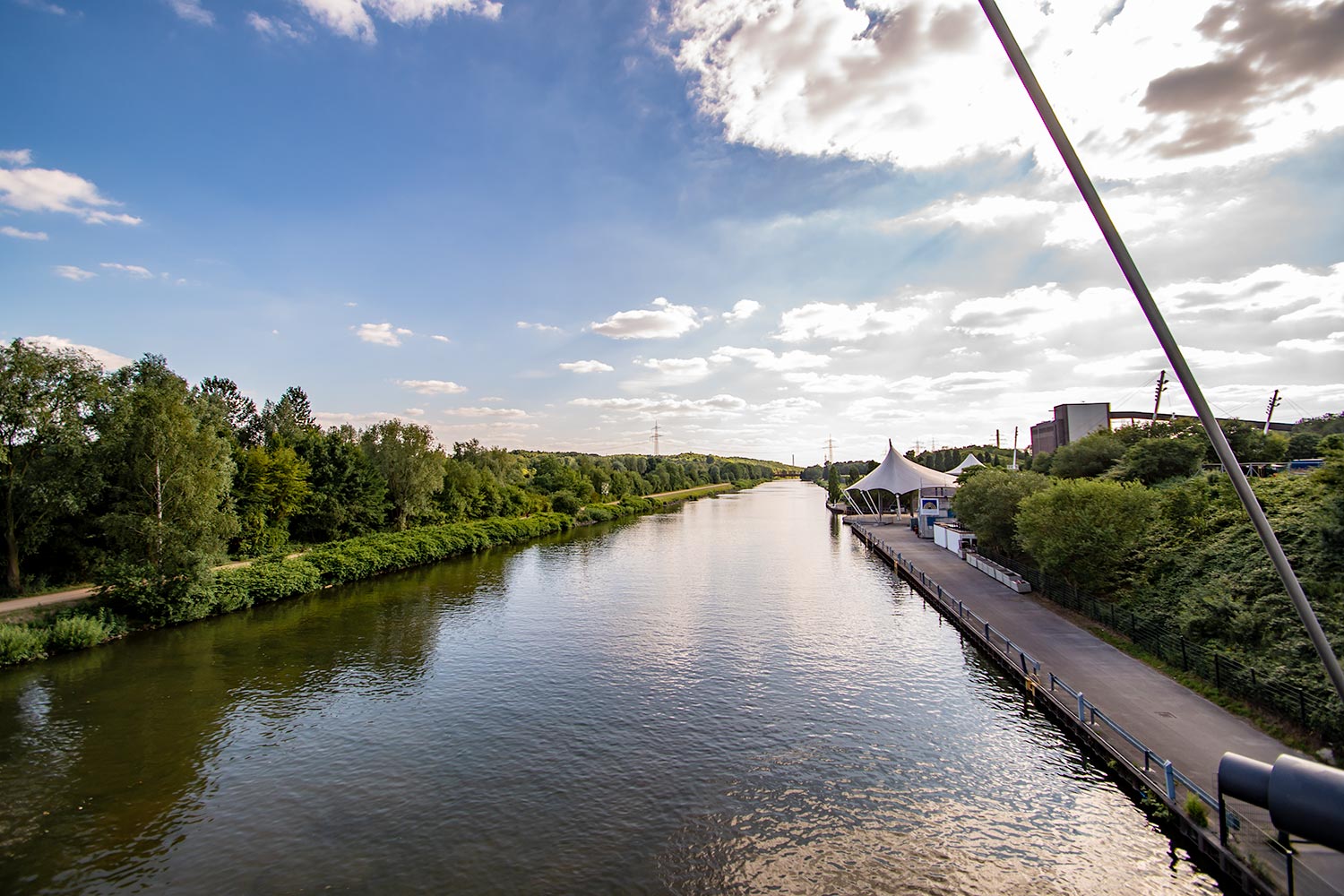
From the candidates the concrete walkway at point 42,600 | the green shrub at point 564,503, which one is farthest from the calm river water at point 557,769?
the green shrub at point 564,503

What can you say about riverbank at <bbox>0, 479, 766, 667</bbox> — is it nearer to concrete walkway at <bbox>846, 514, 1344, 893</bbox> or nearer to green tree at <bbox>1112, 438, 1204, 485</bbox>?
concrete walkway at <bbox>846, 514, 1344, 893</bbox>

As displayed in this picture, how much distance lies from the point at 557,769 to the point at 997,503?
25.7 m

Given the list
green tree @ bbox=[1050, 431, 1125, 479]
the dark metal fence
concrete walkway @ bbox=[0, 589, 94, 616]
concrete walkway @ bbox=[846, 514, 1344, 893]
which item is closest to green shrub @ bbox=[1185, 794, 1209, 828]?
concrete walkway @ bbox=[846, 514, 1344, 893]

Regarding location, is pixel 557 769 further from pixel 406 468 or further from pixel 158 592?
pixel 406 468

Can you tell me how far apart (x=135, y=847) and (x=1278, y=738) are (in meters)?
19.4

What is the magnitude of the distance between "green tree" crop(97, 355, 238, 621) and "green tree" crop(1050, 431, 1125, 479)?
42.9 meters

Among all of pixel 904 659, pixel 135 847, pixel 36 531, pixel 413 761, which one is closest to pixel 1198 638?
pixel 904 659

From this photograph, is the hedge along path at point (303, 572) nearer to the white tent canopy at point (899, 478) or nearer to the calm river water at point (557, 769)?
the calm river water at point (557, 769)

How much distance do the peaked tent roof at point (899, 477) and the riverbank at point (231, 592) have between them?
32.0 meters

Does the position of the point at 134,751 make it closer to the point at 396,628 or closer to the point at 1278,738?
the point at 396,628

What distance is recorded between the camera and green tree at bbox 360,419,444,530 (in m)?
48.7

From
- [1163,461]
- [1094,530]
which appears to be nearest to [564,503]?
[1163,461]

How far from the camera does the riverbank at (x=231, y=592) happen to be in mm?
21005

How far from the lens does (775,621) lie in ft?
78.9
